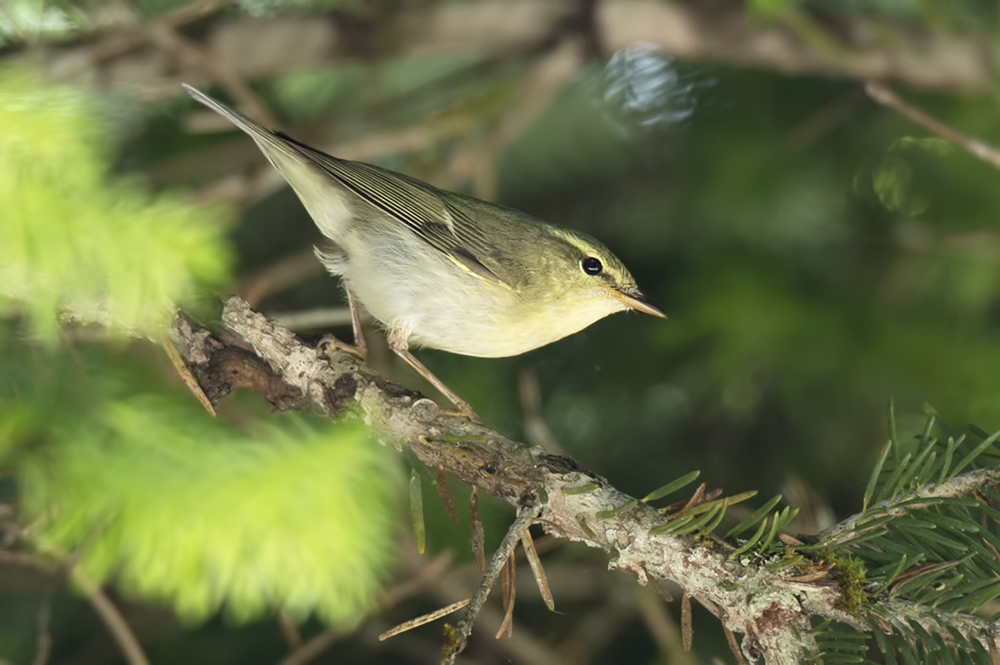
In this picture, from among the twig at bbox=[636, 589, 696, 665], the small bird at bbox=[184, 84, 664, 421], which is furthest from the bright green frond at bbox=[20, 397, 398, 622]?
the twig at bbox=[636, 589, 696, 665]

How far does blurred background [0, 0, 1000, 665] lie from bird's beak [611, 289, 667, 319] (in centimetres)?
29

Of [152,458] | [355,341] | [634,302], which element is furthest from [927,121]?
[152,458]

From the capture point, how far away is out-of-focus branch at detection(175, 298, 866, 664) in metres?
1.24

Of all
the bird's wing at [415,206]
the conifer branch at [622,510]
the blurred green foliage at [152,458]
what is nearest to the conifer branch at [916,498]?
the conifer branch at [622,510]

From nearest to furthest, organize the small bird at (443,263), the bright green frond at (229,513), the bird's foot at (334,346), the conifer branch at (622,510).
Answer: the bright green frond at (229,513), the conifer branch at (622,510), the bird's foot at (334,346), the small bird at (443,263)

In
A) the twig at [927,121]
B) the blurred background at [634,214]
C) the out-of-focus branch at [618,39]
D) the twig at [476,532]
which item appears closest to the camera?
the twig at [476,532]

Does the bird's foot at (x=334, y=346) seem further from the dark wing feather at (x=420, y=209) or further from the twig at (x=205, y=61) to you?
the twig at (x=205, y=61)

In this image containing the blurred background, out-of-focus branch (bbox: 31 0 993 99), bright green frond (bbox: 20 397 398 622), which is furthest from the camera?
out-of-focus branch (bbox: 31 0 993 99)

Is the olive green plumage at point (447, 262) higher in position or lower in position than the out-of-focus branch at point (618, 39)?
lower

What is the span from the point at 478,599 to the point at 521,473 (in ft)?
1.02

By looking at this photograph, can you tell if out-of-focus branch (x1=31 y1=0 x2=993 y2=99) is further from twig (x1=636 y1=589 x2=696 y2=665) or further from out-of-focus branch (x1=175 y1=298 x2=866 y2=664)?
twig (x1=636 y1=589 x2=696 y2=665)

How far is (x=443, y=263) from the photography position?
8.07 feet

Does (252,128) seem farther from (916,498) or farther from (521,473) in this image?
(916,498)

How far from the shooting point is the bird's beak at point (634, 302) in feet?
8.42
